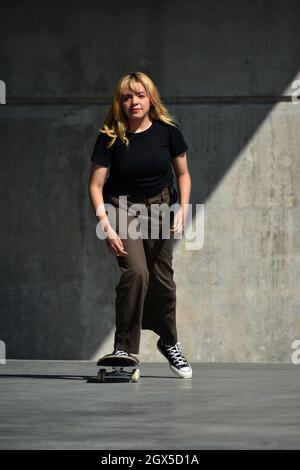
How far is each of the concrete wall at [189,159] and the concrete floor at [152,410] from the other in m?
0.88

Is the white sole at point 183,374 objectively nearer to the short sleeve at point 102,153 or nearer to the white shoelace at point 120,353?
the white shoelace at point 120,353

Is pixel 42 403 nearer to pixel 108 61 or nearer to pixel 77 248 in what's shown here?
pixel 77 248

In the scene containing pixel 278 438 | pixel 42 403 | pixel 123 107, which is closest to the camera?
pixel 278 438

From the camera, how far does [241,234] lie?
9062 millimetres

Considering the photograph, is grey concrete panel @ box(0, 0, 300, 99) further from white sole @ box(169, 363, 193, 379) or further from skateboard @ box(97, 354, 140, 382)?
skateboard @ box(97, 354, 140, 382)

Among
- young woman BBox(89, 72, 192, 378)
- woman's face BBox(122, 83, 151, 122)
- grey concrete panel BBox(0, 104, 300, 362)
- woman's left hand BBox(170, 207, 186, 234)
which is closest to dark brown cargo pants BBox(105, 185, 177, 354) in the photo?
young woman BBox(89, 72, 192, 378)

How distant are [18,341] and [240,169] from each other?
2.15 metres

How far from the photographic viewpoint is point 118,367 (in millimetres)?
7289

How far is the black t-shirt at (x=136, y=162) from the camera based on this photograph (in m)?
7.19

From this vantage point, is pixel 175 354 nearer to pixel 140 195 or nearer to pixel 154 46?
pixel 140 195

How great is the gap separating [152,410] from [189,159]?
3.82 meters

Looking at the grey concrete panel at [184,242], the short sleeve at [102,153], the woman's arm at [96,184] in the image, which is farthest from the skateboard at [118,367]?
the grey concrete panel at [184,242]

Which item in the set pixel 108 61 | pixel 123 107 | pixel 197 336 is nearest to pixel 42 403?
pixel 123 107

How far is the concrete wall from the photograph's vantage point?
29.7ft
